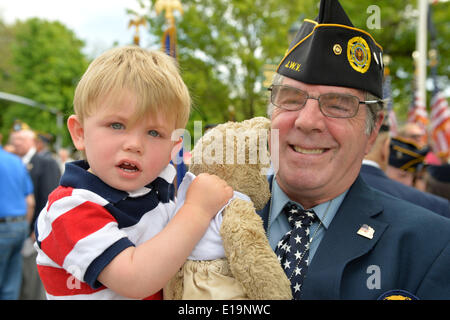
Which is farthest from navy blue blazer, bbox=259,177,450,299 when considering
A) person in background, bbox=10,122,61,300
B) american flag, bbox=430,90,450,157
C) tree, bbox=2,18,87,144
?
tree, bbox=2,18,87,144

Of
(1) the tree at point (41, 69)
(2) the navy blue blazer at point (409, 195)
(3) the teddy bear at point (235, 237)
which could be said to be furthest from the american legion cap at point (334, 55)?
(1) the tree at point (41, 69)

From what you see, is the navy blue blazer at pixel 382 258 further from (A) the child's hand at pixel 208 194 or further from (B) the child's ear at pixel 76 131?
(B) the child's ear at pixel 76 131

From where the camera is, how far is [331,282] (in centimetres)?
151

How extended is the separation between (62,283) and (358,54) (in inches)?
63.3

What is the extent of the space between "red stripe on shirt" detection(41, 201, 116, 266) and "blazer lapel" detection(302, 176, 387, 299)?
2.69 feet

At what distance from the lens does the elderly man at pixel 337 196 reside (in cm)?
156

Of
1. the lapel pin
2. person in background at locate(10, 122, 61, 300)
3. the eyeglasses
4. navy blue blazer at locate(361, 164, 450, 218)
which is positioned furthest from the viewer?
person in background at locate(10, 122, 61, 300)

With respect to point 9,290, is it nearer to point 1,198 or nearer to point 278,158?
point 1,198

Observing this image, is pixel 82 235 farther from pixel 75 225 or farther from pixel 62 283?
pixel 62 283

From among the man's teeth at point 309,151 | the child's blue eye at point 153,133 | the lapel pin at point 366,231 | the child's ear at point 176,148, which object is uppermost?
the child's blue eye at point 153,133

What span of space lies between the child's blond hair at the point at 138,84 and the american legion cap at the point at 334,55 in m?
0.61

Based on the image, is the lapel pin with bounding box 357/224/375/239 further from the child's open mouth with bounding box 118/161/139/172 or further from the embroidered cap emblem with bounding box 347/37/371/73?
the child's open mouth with bounding box 118/161/139/172

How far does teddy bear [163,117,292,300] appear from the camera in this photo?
4.16ft
